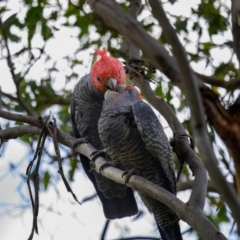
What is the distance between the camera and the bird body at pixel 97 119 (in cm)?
415

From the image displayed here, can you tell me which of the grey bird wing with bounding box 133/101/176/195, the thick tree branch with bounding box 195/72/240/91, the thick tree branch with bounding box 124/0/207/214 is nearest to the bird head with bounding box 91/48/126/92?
the thick tree branch with bounding box 124/0/207/214

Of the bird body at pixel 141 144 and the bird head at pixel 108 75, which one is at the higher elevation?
the bird head at pixel 108 75

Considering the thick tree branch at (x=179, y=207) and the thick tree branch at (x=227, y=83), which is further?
the thick tree branch at (x=227, y=83)

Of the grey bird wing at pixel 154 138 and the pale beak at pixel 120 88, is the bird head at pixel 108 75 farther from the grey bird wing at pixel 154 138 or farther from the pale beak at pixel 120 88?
the grey bird wing at pixel 154 138

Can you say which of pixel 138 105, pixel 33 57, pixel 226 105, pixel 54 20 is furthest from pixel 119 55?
pixel 226 105

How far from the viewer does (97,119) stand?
4.25 meters

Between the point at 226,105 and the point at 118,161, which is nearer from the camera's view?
the point at 226,105

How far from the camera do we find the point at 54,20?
516 cm

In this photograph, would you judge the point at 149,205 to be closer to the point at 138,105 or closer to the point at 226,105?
the point at 138,105

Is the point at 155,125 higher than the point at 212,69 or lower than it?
lower

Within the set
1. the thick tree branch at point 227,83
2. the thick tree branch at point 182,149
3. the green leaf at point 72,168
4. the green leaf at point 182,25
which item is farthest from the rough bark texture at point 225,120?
the green leaf at point 72,168

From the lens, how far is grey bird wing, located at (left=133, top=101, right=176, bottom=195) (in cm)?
360

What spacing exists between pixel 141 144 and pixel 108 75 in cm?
71

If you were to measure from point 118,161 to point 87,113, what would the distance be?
600mm
